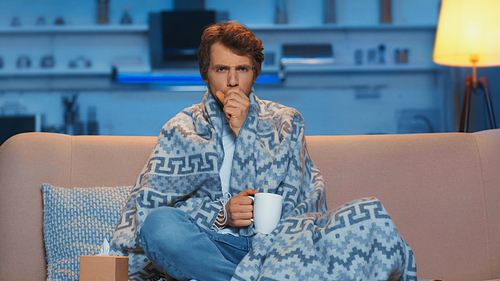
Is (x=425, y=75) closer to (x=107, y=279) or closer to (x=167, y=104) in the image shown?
(x=167, y=104)

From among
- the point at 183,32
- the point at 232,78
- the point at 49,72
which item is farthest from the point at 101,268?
the point at 49,72

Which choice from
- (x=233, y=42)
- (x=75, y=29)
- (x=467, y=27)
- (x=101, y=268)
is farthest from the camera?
(x=75, y=29)

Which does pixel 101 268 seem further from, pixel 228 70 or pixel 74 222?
pixel 228 70

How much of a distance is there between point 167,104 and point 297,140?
2784 mm

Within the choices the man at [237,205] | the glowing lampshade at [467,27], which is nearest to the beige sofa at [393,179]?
the man at [237,205]

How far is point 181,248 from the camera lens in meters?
1.05

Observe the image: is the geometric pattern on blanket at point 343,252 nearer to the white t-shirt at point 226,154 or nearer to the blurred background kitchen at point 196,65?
the white t-shirt at point 226,154

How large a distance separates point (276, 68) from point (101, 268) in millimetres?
3294

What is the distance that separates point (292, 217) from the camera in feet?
4.04

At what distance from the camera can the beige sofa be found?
58.5 inches

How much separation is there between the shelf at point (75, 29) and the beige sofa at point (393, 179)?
2554 mm

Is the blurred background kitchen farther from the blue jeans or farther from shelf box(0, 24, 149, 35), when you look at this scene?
the blue jeans

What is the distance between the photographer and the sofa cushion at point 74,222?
4.46ft

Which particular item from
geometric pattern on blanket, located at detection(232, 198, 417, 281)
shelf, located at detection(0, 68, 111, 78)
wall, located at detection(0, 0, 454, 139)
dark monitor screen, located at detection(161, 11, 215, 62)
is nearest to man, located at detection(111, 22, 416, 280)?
geometric pattern on blanket, located at detection(232, 198, 417, 281)
